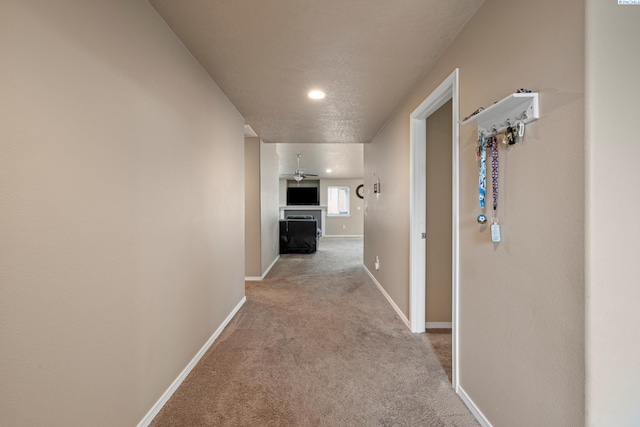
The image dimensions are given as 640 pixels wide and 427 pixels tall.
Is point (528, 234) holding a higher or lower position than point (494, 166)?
lower

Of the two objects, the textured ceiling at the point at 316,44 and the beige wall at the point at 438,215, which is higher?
the textured ceiling at the point at 316,44

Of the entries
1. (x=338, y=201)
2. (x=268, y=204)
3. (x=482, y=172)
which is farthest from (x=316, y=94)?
(x=338, y=201)

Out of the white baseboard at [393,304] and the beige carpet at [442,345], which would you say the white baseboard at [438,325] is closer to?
the beige carpet at [442,345]

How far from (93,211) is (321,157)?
5928 millimetres

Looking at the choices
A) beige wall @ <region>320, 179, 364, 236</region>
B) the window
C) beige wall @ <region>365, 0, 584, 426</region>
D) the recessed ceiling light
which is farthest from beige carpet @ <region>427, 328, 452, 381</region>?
the window

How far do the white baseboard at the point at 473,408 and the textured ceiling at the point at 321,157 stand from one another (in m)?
4.53

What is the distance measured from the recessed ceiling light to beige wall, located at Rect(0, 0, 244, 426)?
1.02 m

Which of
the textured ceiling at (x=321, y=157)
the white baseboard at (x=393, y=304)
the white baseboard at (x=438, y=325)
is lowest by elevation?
the white baseboard at (x=438, y=325)

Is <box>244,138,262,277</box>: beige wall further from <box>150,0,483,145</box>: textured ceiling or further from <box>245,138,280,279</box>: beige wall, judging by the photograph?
<box>150,0,483,145</box>: textured ceiling

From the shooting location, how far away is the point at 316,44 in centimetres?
182

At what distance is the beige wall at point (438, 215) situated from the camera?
106 inches

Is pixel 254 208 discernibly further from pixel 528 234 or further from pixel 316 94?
pixel 528 234

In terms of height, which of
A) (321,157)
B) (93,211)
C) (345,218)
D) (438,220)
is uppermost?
(321,157)

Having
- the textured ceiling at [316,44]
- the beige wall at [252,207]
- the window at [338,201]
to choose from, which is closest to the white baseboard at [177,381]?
the beige wall at [252,207]
